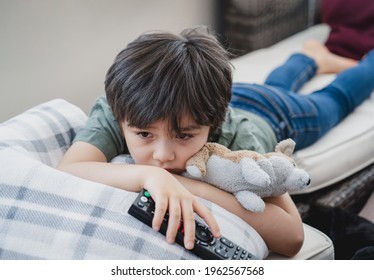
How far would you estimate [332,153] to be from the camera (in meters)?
1.30

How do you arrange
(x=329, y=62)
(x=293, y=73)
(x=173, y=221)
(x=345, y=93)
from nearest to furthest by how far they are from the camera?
(x=173, y=221) → (x=345, y=93) → (x=293, y=73) → (x=329, y=62)

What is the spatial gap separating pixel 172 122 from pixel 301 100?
593mm

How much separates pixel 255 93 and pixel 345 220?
1.23ft

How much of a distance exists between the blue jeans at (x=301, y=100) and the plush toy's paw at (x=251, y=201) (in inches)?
16.7

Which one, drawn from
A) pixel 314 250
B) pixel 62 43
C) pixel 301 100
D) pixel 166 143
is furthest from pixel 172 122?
pixel 62 43

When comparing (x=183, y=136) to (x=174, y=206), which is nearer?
(x=174, y=206)

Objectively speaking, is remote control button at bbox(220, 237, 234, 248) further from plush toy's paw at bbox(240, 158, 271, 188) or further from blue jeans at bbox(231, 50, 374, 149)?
blue jeans at bbox(231, 50, 374, 149)

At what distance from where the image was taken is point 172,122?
823mm

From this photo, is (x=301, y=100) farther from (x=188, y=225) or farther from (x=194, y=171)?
(x=188, y=225)

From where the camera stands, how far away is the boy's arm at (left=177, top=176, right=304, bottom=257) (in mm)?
837

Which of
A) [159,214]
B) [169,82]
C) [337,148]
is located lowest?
[337,148]

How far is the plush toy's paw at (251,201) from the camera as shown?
0.81 meters
